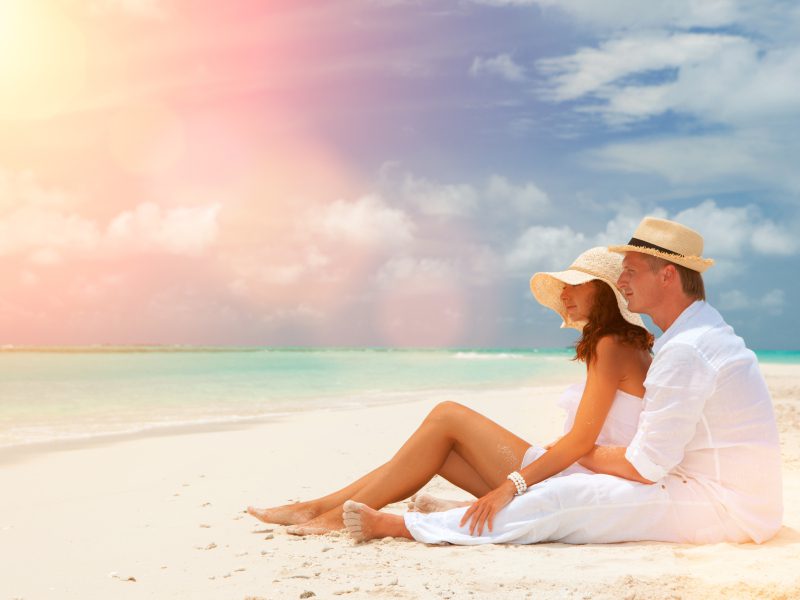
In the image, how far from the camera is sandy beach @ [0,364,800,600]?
3.36m

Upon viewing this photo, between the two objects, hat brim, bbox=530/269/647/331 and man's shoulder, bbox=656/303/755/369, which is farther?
hat brim, bbox=530/269/647/331

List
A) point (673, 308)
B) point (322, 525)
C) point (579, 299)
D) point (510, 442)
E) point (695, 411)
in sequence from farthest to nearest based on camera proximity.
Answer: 1. point (322, 525)
2. point (510, 442)
3. point (579, 299)
4. point (673, 308)
5. point (695, 411)

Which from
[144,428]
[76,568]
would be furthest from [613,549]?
[144,428]

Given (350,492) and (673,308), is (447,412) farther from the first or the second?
(673,308)

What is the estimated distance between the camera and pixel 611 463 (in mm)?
3857

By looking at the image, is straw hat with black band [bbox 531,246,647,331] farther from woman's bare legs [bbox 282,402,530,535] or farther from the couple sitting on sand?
woman's bare legs [bbox 282,402,530,535]

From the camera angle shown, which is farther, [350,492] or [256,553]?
[350,492]

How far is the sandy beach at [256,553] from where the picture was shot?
3.36 m

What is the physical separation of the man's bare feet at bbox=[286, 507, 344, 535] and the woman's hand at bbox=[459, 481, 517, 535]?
2.89ft

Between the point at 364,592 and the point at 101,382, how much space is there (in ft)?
69.4

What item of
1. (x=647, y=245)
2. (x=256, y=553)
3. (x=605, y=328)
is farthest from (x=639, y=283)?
(x=256, y=553)

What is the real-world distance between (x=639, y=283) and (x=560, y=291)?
2.76 feet

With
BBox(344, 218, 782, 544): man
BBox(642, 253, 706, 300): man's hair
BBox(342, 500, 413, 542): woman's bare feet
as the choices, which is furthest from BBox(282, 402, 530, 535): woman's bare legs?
BBox(642, 253, 706, 300): man's hair

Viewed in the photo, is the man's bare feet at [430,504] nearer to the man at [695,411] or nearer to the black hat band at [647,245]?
the man at [695,411]
